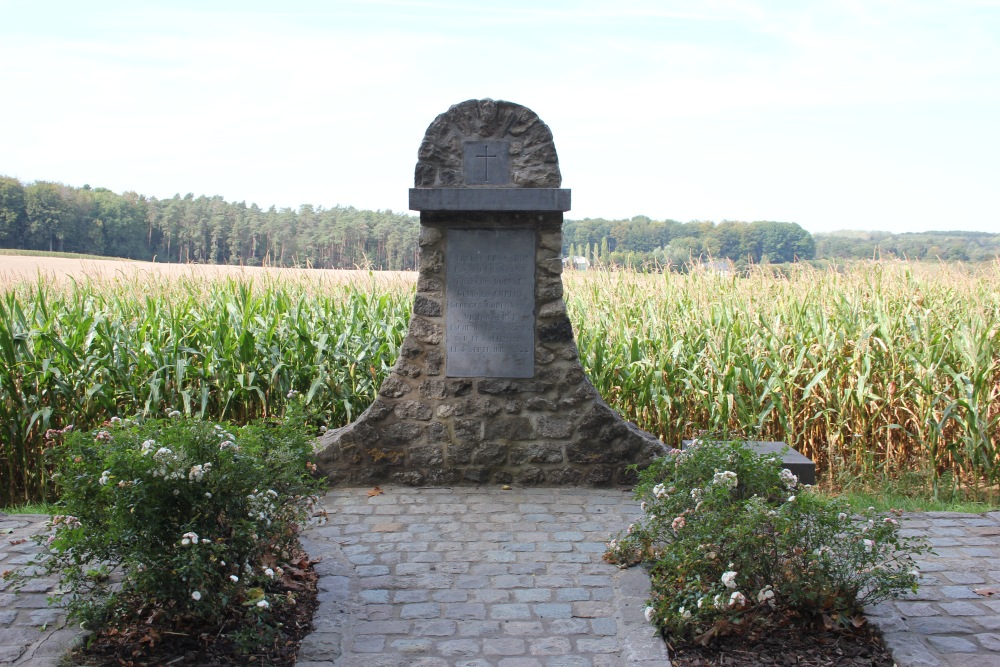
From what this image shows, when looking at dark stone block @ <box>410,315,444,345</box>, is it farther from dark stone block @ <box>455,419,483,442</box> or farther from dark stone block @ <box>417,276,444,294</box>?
dark stone block @ <box>455,419,483,442</box>

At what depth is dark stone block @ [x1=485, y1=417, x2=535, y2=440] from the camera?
20.4ft

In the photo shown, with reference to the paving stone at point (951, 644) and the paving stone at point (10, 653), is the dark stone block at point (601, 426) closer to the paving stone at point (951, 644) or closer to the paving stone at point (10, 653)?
the paving stone at point (951, 644)

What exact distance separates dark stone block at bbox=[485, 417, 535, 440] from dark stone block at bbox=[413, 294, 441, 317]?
0.92 meters

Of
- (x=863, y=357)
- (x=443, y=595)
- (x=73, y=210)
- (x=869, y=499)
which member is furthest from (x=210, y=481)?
(x=73, y=210)

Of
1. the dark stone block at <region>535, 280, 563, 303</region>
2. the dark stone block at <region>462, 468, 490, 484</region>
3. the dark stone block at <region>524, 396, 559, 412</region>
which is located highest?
the dark stone block at <region>535, 280, 563, 303</region>

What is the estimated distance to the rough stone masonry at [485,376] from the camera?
607 cm

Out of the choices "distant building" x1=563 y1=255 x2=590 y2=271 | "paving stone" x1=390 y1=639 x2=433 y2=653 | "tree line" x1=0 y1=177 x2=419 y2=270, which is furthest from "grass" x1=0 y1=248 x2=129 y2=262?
"paving stone" x1=390 y1=639 x2=433 y2=653

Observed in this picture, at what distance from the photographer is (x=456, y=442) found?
6219mm

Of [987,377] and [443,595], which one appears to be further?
[987,377]

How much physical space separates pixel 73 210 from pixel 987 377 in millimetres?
19822

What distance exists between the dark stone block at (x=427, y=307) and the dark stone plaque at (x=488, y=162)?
Answer: 93cm

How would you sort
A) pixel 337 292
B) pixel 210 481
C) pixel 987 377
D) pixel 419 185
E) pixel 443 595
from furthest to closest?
pixel 337 292, pixel 987 377, pixel 419 185, pixel 443 595, pixel 210 481

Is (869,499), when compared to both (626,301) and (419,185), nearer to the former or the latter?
(626,301)

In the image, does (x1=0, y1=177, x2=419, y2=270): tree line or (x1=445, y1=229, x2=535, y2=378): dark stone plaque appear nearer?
(x1=445, y1=229, x2=535, y2=378): dark stone plaque
